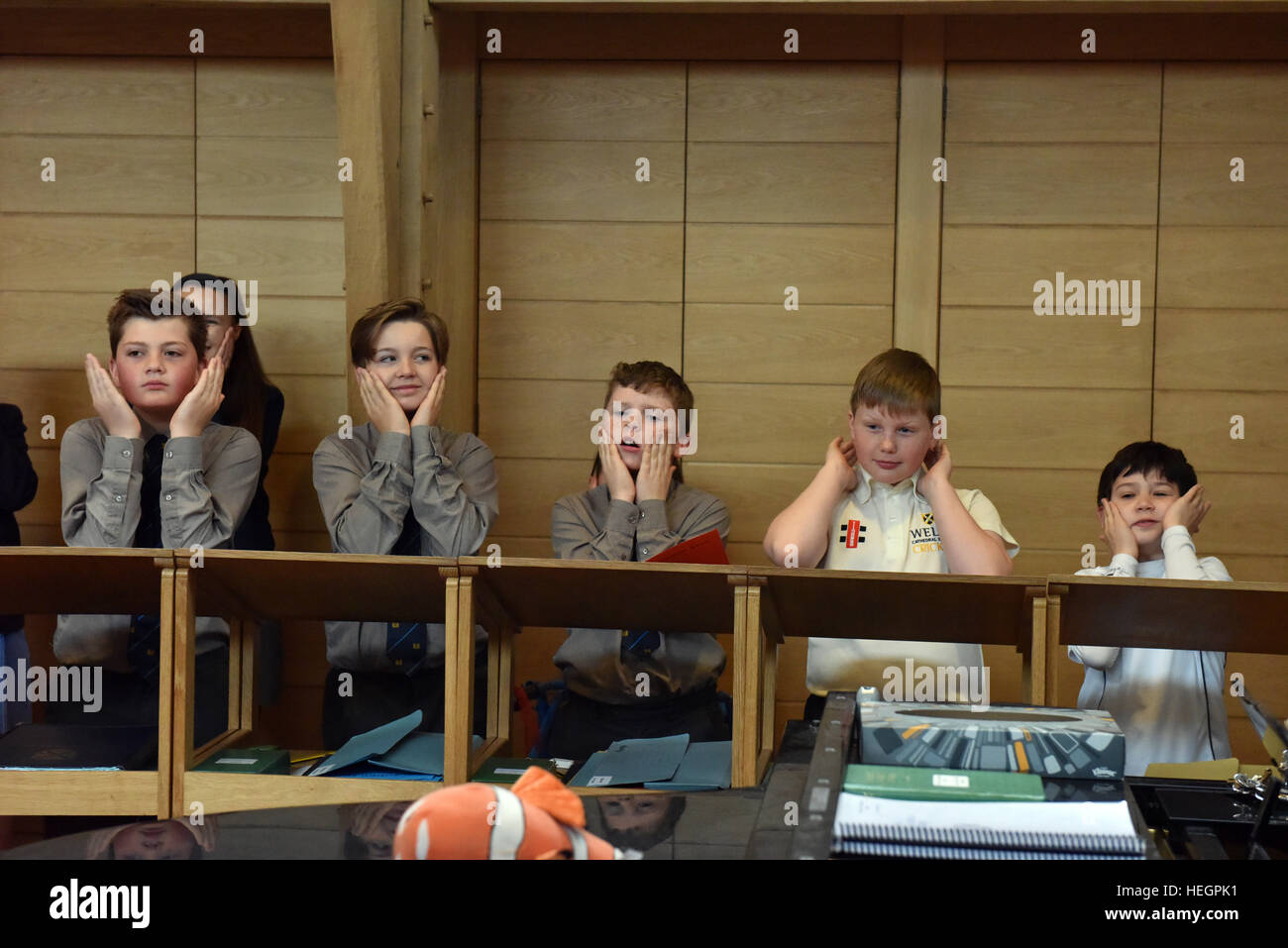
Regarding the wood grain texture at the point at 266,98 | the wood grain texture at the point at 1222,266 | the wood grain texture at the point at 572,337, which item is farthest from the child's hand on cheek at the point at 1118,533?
the wood grain texture at the point at 266,98

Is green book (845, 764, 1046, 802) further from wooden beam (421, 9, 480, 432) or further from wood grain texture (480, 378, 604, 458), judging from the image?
wood grain texture (480, 378, 604, 458)

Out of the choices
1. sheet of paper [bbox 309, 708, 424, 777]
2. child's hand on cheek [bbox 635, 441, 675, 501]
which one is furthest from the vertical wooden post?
Answer: sheet of paper [bbox 309, 708, 424, 777]

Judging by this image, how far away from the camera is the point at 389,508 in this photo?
285cm

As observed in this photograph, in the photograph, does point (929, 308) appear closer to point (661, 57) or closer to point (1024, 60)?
point (1024, 60)

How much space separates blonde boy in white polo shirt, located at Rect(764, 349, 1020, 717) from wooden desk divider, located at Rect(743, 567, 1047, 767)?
25 centimetres

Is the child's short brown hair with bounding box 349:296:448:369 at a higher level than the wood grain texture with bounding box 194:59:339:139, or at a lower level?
lower

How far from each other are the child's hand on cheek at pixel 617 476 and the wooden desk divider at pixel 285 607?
611 millimetres

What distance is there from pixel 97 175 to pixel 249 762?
251cm

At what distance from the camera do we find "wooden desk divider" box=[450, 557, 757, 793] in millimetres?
2191

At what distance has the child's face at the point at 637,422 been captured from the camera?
304 cm

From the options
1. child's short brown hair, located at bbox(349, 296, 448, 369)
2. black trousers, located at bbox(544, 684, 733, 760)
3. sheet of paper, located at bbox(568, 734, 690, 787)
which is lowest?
black trousers, located at bbox(544, 684, 733, 760)

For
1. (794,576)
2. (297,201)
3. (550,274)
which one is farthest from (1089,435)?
(297,201)
